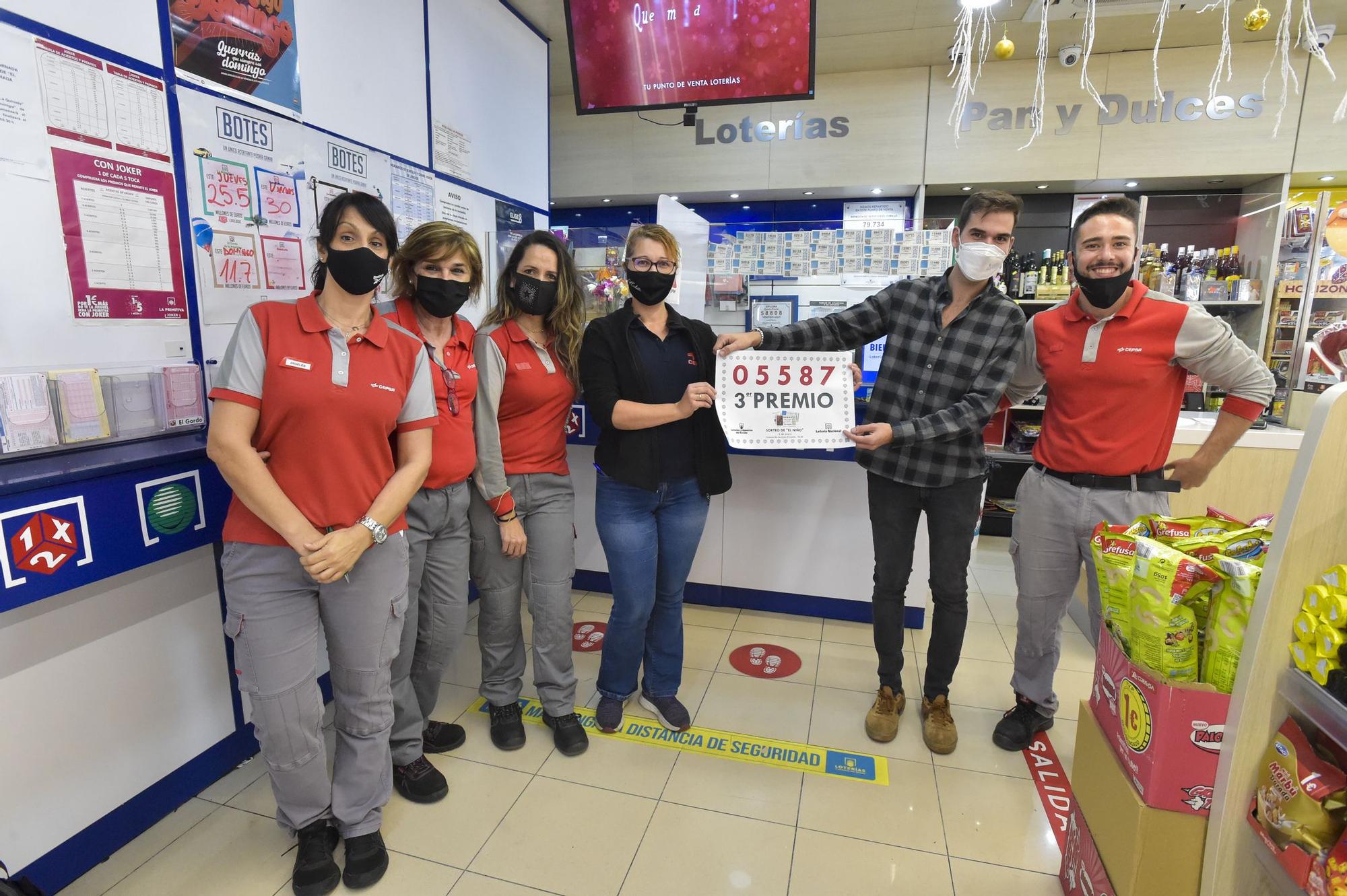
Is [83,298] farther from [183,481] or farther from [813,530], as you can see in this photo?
[813,530]

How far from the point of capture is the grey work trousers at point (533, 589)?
232 cm

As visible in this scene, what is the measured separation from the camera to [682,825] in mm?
2146

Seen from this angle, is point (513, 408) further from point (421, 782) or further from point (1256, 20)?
point (1256, 20)

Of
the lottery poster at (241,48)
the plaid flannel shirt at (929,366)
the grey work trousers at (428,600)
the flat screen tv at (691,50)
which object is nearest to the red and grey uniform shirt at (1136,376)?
the plaid flannel shirt at (929,366)

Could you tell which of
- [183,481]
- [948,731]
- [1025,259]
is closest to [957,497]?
[948,731]

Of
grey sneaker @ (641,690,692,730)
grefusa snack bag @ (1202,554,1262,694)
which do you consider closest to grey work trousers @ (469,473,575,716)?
grey sneaker @ (641,690,692,730)

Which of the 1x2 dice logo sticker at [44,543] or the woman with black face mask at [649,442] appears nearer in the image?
the 1x2 dice logo sticker at [44,543]

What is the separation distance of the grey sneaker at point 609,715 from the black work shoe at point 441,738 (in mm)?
523

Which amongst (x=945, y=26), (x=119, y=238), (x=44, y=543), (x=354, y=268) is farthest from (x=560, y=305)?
(x=945, y=26)

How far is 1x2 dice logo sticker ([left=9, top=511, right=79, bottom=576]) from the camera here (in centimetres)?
159

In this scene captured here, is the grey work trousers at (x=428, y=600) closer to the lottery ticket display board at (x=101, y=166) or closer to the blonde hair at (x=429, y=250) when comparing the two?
the blonde hair at (x=429, y=250)

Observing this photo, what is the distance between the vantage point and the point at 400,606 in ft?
6.32

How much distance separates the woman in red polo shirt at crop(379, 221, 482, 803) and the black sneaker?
205 cm

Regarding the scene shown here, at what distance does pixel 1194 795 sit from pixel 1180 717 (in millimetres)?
162
